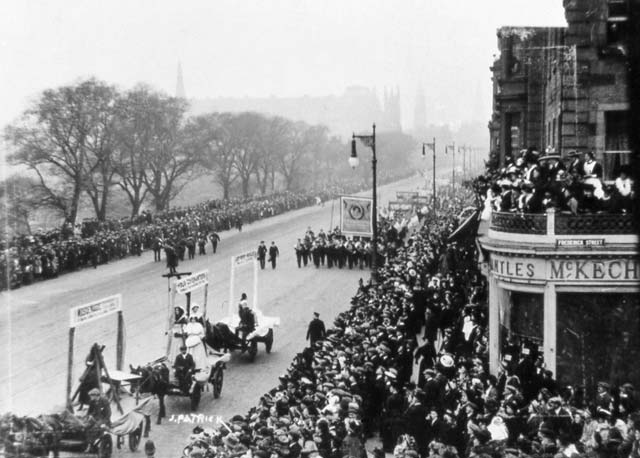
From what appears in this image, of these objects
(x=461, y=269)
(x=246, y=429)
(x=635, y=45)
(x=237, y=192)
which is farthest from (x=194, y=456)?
(x=237, y=192)

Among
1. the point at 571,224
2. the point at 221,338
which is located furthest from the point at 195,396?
the point at 571,224

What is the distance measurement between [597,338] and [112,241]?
107 ft

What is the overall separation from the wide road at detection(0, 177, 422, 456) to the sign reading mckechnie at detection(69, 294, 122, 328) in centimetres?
179

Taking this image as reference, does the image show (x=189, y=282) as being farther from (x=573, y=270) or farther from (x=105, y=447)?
(x=573, y=270)

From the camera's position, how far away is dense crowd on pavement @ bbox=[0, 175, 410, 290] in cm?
3753

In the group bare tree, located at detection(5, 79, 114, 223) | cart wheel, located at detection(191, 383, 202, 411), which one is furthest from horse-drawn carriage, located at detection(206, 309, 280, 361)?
bare tree, located at detection(5, 79, 114, 223)

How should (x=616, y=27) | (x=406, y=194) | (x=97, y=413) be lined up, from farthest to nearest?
(x=406, y=194) → (x=616, y=27) → (x=97, y=413)

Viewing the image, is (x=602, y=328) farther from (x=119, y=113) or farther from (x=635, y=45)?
(x=119, y=113)

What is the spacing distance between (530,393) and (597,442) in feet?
15.8

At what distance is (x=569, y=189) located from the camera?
57.7 feet

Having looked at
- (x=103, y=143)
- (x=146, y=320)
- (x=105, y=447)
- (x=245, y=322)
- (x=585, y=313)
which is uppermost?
(x=103, y=143)

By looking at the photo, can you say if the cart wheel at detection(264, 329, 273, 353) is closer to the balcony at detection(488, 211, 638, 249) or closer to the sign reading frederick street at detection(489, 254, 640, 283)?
the sign reading frederick street at detection(489, 254, 640, 283)

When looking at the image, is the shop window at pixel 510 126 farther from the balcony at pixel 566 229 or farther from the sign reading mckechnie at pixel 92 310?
the sign reading mckechnie at pixel 92 310

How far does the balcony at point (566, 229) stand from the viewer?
17.1m
